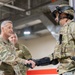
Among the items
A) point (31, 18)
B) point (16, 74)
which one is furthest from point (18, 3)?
point (16, 74)

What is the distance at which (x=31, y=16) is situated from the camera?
6.64 m

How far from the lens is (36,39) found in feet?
30.8

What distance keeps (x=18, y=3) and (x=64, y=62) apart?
22.3 ft

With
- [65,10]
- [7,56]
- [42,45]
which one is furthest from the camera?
[42,45]

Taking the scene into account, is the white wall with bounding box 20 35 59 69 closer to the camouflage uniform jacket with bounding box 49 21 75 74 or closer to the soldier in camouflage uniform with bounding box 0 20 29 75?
the soldier in camouflage uniform with bounding box 0 20 29 75

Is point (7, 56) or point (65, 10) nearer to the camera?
point (65, 10)

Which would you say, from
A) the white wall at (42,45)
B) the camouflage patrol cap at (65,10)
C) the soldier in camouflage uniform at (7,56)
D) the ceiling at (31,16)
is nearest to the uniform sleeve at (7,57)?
the soldier in camouflage uniform at (7,56)

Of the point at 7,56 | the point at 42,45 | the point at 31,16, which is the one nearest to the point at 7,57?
the point at 7,56

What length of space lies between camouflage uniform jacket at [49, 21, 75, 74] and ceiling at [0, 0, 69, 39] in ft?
9.98

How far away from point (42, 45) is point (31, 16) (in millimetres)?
2715

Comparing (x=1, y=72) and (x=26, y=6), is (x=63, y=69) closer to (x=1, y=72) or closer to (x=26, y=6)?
(x=1, y=72)

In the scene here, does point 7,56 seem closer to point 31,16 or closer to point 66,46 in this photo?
point 66,46

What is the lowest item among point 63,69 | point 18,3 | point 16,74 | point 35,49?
point 35,49

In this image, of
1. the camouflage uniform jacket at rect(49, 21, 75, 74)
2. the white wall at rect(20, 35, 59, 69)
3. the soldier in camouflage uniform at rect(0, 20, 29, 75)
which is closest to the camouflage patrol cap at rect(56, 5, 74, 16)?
the camouflage uniform jacket at rect(49, 21, 75, 74)
